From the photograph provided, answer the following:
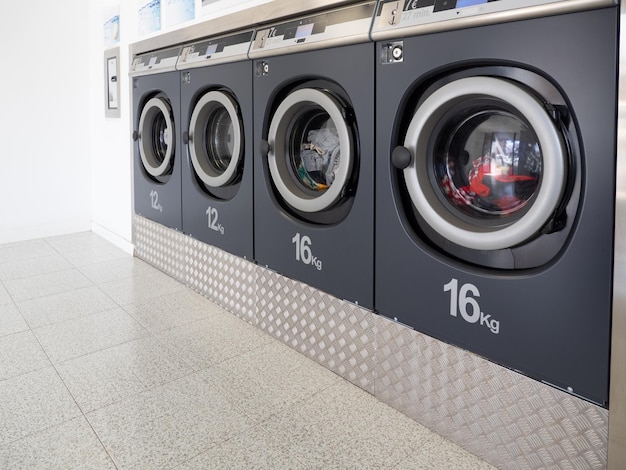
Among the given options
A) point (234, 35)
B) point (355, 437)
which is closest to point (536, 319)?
point (355, 437)

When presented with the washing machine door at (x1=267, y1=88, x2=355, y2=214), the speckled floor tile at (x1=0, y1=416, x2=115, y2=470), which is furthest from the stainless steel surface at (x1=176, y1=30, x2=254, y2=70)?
the speckled floor tile at (x1=0, y1=416, x2=115, y2=470)

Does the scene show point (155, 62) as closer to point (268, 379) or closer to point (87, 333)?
point (87, 333)

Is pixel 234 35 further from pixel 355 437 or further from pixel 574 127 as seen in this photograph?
pixel 355 437

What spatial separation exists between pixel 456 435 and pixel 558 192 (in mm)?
947

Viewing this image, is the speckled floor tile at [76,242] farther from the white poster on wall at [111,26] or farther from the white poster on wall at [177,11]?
the white poster on wall at [177,11]

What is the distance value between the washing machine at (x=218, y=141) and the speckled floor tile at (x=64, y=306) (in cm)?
72

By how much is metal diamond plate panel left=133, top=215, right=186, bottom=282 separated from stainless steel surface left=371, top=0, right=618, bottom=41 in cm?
211

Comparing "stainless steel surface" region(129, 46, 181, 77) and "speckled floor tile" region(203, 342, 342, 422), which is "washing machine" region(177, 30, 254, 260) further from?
"speckled floor tile" region(203, 342, 342, 422)

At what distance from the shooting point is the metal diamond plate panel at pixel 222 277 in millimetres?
2812

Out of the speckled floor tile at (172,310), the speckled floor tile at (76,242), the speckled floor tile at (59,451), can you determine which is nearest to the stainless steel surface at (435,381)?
the speckled floor tile at (172,310)

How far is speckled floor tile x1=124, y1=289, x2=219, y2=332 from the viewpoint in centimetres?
286

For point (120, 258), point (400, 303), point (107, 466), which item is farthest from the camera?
point (120, 258)

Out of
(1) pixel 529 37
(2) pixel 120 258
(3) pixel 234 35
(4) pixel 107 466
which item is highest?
(3) pixel 234 35

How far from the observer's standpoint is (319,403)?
6.73 ft
